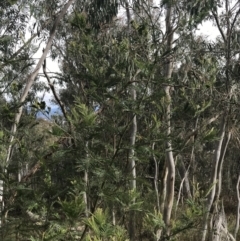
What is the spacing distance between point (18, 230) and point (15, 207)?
243 mm

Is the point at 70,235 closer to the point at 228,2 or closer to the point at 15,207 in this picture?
the point at 15,207

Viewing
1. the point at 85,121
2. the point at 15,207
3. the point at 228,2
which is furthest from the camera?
the point at 228,2

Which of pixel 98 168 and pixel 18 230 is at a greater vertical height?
pixel 98 168

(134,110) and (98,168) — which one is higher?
(134,110)

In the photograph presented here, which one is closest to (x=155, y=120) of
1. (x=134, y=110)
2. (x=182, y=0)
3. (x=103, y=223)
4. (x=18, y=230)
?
(x=134, y=110)

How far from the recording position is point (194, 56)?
22.8ft

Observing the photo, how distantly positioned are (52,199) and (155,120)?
2.67ft

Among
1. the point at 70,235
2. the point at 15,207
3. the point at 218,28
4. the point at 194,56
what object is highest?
the point at 218,28

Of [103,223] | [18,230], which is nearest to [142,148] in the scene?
[103,223]

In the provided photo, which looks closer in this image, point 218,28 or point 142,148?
point 142,148

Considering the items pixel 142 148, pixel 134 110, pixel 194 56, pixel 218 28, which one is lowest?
pixel 142 148

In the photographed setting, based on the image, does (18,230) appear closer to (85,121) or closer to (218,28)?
(85,121)

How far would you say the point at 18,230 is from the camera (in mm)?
2783

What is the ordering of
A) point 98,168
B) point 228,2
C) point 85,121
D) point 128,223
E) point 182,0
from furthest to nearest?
point 228,2, point 128,223, point 182,0, point 98,168, point 85,121
